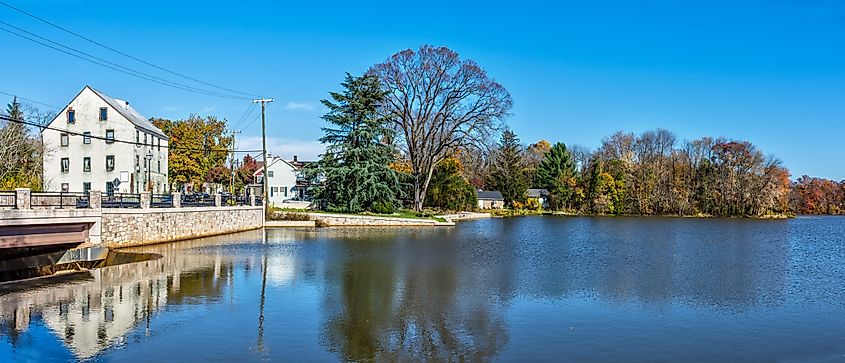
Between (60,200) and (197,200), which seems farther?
(197,200)

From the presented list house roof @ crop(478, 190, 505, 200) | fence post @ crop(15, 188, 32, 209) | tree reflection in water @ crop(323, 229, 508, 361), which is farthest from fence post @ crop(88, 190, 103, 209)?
house roof @ crop(478, 190, 505, 200)

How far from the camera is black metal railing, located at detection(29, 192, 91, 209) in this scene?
22266 millimetres

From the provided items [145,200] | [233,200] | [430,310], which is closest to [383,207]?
[233,200]

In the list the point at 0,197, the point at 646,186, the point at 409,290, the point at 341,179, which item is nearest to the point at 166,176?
the point at 341,179

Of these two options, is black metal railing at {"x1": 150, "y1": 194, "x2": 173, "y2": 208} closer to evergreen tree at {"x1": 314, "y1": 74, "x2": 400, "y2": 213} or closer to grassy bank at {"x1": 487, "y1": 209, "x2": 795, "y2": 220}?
evergreen tree at {"x1": 314, "y1": 74, "x2": 400, "y2": 213}

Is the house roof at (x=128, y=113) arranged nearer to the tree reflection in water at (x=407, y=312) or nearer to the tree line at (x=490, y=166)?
the tree line at (x=490, y=166)

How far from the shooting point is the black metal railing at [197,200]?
3181 cm

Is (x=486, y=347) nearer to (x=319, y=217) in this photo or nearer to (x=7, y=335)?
(x=7, y=335)

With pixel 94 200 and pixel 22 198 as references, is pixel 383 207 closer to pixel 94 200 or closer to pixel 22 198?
pixel 94 200

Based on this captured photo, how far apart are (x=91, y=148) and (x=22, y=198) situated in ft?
99.3

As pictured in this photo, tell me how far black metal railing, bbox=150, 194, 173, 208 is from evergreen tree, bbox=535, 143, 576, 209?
67126 millimetres

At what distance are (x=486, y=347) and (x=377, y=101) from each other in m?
39.6

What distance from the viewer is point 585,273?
65.0ft

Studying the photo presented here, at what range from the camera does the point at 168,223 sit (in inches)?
1141
